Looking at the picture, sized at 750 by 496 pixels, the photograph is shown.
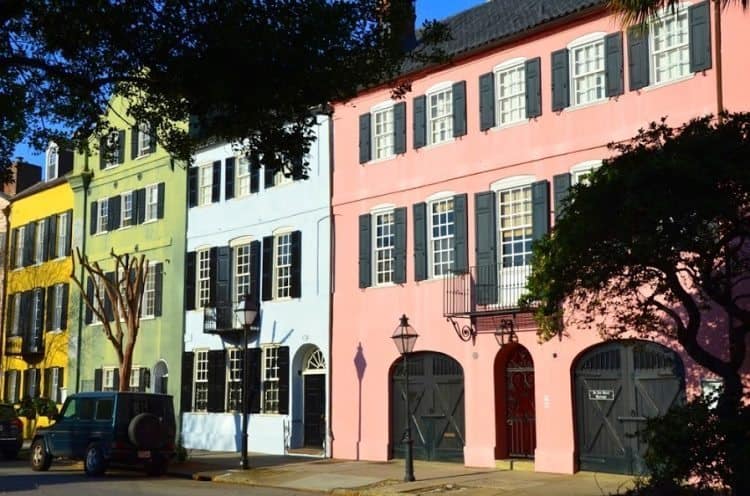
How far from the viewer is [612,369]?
19.9 metres

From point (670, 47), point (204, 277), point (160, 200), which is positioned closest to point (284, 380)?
point (204, 277)

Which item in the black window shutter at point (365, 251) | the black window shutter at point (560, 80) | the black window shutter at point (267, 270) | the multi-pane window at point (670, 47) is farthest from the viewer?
the black window shutter at point (267, 270)

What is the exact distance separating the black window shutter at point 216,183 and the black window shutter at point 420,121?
8.59 m

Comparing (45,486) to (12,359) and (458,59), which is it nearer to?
(458,59)

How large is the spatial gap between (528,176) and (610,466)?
6230 millimetres

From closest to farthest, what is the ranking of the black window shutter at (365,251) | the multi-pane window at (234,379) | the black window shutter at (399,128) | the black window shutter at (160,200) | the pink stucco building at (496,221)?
the pink stucco building at (496,221)
the black window shutter at (399,128)
the black window shutter at (365,251)
the multi-pane window at (234,379)
the black window shutter at (160,200)

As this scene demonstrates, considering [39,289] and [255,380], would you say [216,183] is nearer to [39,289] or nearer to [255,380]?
[255,380]

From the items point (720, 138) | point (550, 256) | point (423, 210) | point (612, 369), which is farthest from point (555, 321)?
point (423, 210)

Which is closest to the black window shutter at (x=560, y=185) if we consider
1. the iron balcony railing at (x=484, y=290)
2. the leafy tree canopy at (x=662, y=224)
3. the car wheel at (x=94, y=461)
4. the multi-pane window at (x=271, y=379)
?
the iron balcony railing at (x=484, y=290)

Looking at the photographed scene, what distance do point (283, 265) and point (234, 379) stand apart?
12.6 ft

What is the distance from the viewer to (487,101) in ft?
74.6

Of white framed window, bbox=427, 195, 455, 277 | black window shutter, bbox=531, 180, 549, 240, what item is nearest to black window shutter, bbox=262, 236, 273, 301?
white framed window, bbox=427, 195, 455, 277

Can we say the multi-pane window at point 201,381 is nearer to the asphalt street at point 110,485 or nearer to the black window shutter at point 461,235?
the asphalt street at point 110,485

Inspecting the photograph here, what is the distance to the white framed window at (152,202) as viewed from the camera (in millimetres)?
33469
